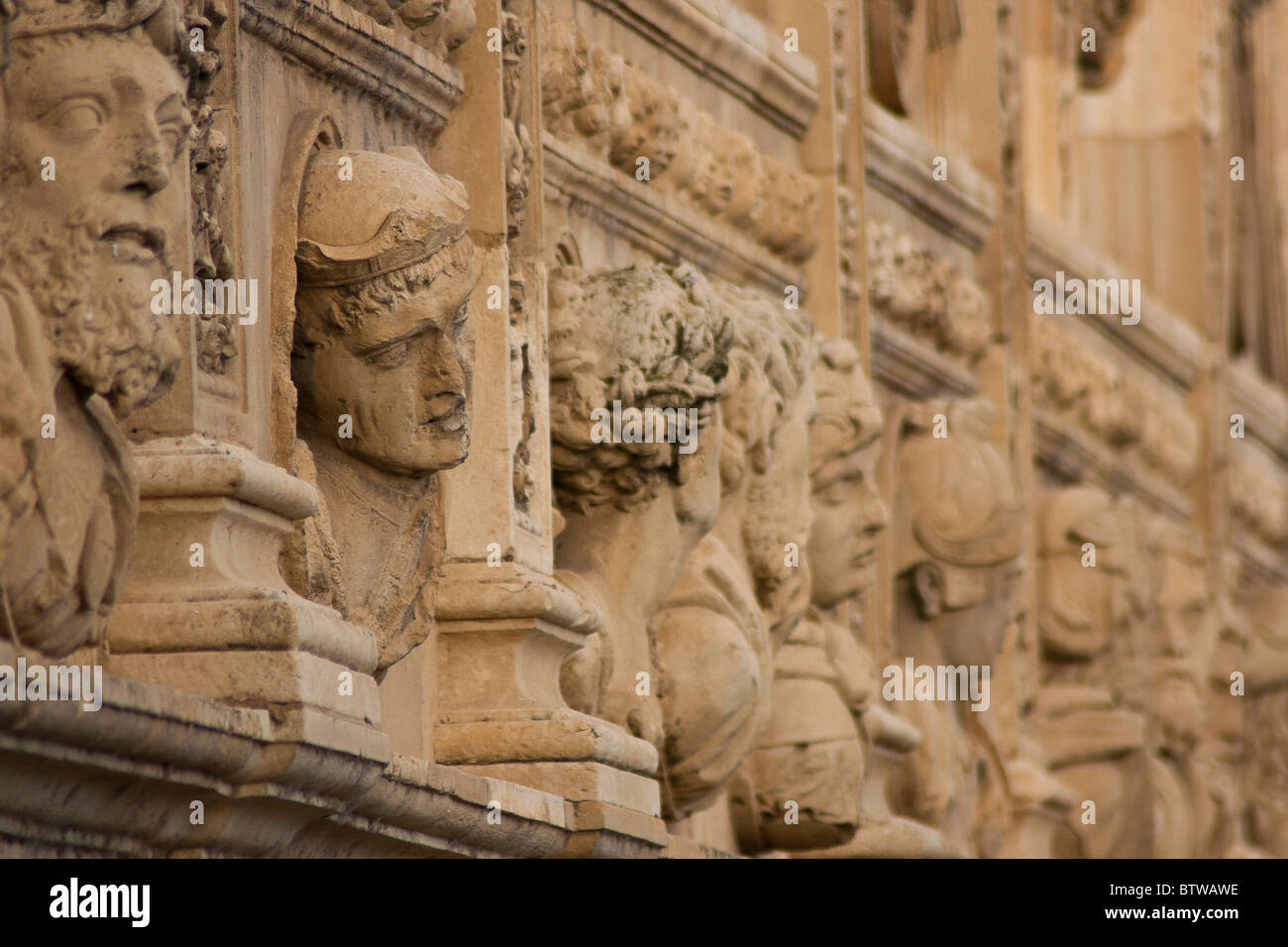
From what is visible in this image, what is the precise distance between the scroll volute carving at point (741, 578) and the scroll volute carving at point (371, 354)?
1.39 m

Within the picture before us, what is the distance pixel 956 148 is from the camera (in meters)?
11.5

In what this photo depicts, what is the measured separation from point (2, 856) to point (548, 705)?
2.13 metres

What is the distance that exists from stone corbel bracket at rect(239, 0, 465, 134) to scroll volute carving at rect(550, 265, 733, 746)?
0.65 metres

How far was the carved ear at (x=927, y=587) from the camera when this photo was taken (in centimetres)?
1015

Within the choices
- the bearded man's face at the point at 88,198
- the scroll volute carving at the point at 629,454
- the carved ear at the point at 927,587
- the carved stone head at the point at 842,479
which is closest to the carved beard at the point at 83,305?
the bearded man's face at the point at 88,198

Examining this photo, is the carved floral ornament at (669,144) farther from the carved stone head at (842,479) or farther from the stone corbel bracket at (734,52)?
the carved stone head at (842,479)

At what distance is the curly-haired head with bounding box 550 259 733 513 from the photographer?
6840 mm

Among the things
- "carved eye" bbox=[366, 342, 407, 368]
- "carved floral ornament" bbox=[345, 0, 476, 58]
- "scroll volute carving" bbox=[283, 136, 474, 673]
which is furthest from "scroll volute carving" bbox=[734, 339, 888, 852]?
"carved eye" bbox=[366, 342, 407, 368]

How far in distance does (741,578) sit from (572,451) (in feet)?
2.77

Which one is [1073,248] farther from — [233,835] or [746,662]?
[233,835]

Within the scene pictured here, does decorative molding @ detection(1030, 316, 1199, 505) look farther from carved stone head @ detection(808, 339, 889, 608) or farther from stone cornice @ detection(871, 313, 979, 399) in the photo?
carved stone head @ detection(808, 339, 889, 608)

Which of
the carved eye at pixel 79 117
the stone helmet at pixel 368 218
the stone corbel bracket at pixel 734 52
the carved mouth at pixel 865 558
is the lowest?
the carved eye at pixel 79 117

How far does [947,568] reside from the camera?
1015cm
